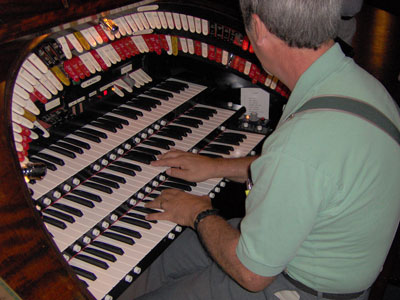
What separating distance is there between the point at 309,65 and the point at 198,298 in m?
1.06

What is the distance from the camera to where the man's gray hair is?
1.18m

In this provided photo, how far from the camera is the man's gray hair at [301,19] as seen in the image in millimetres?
1177

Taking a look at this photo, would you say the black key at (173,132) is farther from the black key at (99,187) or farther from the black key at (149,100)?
the black key at (99,187)

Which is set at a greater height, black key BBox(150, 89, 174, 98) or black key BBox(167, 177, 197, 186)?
black key BBox(150, 89, 174, 98)

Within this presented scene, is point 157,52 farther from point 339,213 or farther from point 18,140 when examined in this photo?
point 339,213

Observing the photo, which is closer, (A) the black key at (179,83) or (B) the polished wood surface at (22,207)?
(B) the polished wood surface at (22,207)

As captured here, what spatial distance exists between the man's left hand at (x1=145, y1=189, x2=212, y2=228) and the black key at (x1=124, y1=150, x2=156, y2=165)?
0.24 metres

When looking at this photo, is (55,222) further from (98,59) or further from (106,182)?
(98,59)

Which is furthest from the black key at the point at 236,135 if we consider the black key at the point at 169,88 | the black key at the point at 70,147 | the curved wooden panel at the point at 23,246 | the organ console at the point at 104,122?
the curved wooden panel at the point at 23,246

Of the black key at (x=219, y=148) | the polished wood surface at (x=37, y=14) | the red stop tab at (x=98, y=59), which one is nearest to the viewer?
the polished wood surface at (x=37, y=14)

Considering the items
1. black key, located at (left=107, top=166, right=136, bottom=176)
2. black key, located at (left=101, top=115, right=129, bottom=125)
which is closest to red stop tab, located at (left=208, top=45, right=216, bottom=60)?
black key, located at (left=101, top=115, right=129, bottom=125)

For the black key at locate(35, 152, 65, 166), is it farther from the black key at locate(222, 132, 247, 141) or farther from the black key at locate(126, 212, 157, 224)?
the black key at locate(222, 132, 247, 141)

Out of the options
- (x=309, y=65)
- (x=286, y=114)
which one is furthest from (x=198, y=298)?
(x=309, y=65)

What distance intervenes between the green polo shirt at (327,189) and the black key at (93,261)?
2.00ft
